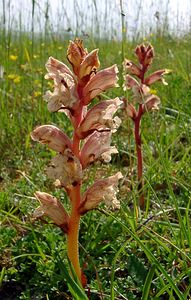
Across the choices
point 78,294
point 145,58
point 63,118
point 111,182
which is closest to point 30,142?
point 63,118

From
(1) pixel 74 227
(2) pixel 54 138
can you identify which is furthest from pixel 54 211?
(2) pixel 54 138

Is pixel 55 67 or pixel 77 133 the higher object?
pixel 55 67

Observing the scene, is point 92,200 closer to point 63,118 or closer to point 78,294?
point 78,294

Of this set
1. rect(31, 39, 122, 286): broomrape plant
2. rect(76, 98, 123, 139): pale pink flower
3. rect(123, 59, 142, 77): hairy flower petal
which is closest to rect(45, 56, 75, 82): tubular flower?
rect(31, 39, 122, 286): broomrape plant

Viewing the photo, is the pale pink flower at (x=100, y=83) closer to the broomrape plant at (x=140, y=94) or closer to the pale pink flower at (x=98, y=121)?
the pale pink flower at (x=98, y=121)

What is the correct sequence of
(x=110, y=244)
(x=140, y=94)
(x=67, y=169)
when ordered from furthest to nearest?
(x=140, y=94)
(x=110, y=244)
(x=67, y=169)

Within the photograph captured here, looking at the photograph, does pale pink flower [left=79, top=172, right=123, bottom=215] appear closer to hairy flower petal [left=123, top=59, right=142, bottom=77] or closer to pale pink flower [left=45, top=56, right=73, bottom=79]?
pale pink flower [left=45, top=56, right=73, bottom=79]

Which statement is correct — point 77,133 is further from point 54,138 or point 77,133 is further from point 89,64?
point 89,64
